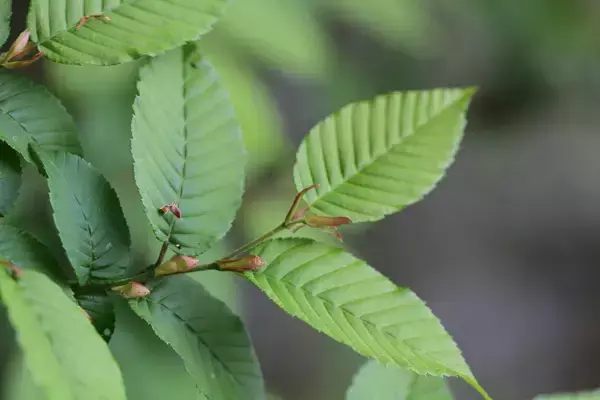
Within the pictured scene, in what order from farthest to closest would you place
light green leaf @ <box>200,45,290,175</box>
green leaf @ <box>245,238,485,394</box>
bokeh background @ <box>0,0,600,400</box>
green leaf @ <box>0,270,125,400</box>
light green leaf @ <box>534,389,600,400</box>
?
bokeh background @ <box>0,0,600,400</box> < light green leaf @ <box>200,45,290,175</box> < light green leaf @ <box>534,389,600,400</box> < green leaf @ <box>245,238,485,394</box> < green leaf @ <box>0,270,125,400</box>

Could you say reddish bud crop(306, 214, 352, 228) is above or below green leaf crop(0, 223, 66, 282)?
above

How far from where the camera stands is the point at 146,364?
46cm

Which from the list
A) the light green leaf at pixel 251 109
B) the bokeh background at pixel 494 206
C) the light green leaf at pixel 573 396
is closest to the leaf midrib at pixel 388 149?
the light green leaf at pixel 573 396

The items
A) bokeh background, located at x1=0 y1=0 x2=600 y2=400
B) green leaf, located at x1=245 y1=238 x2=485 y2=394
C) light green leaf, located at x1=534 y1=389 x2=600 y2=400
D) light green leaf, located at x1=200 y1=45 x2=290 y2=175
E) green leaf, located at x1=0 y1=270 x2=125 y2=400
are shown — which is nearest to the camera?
green leaf, located at x1=0 y1=270 x2=125 y2=400

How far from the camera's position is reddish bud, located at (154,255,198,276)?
0.36 m

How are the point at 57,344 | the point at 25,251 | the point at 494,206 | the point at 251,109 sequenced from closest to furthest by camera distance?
the point at 57,344 < the point at 25,251 < the point at 251,109 < the point at 494,206

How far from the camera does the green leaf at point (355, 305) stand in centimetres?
33

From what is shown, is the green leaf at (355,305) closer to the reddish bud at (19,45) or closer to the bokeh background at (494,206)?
the reddish bud at (19,45)

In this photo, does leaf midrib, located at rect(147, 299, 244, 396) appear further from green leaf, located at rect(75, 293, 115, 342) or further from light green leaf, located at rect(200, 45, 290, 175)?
light green leaf, located at rect(200, 45, 290, 175)

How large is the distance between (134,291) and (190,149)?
0.29ft

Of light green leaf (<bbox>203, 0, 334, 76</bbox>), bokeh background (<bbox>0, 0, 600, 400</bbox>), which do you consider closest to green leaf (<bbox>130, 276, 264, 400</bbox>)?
light green leaf (<bbox>203, 0, 334, 76</bbox>)

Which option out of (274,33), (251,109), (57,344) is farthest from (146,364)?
(274,33)

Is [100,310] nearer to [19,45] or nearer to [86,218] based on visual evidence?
[86,218]

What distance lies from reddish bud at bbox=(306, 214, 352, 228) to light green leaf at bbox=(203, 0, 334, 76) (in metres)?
0.61
